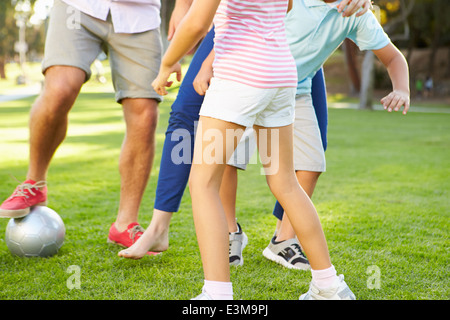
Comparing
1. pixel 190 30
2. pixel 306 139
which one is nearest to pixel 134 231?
pixel 306 139

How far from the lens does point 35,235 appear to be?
3.06 m

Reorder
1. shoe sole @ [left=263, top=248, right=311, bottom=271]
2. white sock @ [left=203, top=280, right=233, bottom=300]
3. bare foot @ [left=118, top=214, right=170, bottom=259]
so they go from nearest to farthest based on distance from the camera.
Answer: white sock @ [left=203, top=280, right=233, bottom=300], bare foot @ [left=118, top=214, right=170, bottom=259], shoe sole @ [left=263, top=248, right=311, bottom=271]

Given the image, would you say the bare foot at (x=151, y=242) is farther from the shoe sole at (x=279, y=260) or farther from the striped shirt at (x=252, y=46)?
the striped shirt at (x=252, y=46)

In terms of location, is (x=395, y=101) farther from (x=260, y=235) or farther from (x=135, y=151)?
(x=135, y=151)

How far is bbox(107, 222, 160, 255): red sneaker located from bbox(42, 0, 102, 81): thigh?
3.11ft

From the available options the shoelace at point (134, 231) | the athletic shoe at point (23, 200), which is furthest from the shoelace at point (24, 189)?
the shoelace at point (134, 231)

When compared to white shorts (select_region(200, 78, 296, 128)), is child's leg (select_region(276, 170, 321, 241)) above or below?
below

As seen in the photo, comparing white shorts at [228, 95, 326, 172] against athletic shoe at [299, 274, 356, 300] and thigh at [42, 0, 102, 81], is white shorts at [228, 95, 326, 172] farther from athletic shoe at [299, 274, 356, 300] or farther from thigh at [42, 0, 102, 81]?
thigh at [42, 0, 102, 81]

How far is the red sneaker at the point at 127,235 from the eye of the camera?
3.26m

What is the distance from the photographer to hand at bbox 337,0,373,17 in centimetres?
257

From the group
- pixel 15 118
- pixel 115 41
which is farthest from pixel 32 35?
pixel 115 41

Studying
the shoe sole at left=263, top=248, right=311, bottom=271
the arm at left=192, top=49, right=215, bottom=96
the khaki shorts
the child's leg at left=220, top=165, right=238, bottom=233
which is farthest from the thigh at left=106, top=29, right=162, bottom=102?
the shoe sole at left=263, top=248, right=311, bottom=271

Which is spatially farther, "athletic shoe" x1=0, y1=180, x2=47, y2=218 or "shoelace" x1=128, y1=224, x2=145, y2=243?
"shoelace" x1=128, y1=224, x2=145, y2=243

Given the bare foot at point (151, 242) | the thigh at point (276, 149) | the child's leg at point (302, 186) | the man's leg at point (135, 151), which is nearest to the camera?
the thigh at point (276, 149)
